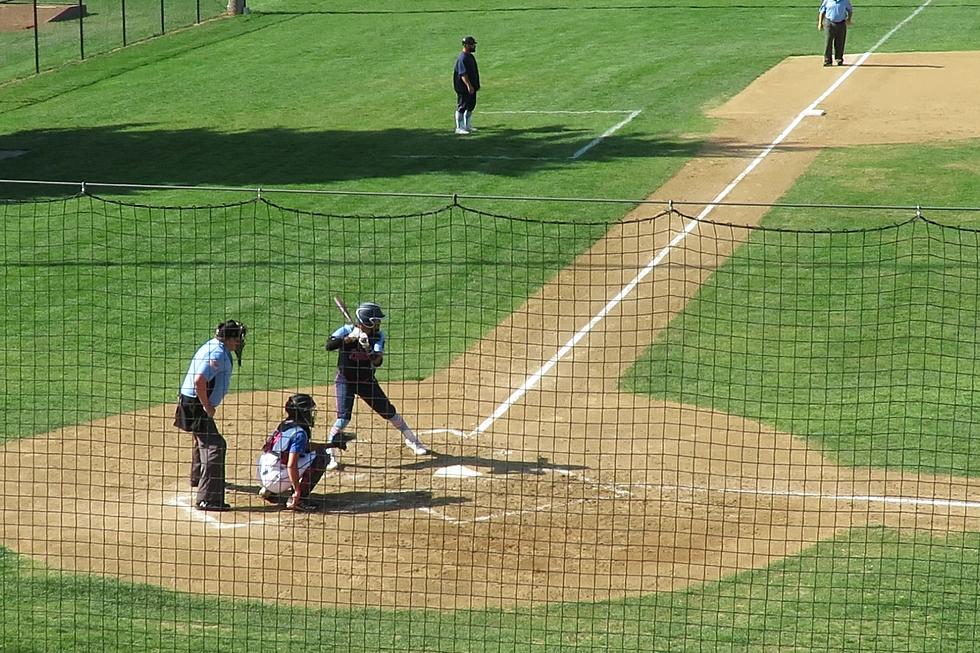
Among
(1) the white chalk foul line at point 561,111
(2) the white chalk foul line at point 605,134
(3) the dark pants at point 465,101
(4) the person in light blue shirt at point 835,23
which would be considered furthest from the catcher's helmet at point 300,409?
(4) the person in light blue shirt at point 835,23

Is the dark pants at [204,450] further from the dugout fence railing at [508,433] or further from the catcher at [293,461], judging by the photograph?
the catcher at [293,461]

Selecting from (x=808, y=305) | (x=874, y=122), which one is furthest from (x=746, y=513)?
(x=874, y=122)

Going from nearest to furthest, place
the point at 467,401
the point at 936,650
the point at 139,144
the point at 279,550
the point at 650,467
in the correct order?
the point at 936,650 → the point at 279,550 → the point at 650,467 → the point at 467,401 → the point at 139,144

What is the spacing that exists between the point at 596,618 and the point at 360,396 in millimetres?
4056

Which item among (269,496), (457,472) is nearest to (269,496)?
(269,496)

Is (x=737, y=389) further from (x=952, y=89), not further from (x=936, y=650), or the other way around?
(x=952, y=89)

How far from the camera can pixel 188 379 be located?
13.9 metres

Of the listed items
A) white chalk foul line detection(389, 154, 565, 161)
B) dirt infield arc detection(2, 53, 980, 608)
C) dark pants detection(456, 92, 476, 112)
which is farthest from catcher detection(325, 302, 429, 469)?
dark pants detection(456, 92, 476, 112)

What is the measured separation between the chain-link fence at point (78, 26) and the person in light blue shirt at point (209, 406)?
972 inches

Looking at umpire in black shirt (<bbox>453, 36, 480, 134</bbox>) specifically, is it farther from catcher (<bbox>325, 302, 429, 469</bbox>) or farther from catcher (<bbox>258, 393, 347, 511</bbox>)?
catcher (<bbox>258, 393, 347, 511</bbox>)

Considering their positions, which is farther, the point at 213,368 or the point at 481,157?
the point at 481,157

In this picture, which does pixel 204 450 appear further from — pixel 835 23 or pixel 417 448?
pixel 835 23

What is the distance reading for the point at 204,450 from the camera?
13.8 m

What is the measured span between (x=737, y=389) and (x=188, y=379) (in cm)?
626
